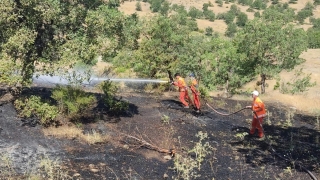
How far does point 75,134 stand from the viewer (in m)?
10.8

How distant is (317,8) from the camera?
6500 cm

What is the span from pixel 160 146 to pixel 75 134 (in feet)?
8.10

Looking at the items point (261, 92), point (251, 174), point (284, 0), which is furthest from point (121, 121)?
point (284, 0)

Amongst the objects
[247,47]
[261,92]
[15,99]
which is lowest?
[261,92]

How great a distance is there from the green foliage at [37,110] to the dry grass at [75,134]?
0.33 meters

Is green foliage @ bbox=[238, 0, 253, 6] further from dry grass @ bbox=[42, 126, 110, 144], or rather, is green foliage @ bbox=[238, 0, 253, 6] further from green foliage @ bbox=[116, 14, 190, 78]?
dry grass @ bbox=[42, 126, 110, 144]

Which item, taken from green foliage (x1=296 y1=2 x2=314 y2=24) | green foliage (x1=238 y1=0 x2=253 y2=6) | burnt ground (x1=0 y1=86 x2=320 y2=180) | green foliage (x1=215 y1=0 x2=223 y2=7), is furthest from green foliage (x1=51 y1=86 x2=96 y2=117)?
green foliage (x1=238 y1=0 x2=253 y2=6)

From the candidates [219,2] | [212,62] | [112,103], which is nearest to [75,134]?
[112,103]

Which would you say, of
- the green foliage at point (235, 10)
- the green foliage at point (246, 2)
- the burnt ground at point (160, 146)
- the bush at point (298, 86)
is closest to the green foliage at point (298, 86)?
the bush at point (298, 86)

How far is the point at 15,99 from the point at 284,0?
6753 cm

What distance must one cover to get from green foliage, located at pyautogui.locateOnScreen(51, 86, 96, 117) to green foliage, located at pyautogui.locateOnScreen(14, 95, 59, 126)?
0.42 metres

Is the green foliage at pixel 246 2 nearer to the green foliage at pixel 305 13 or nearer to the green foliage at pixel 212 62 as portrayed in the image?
the green foliage at pixel 305 13

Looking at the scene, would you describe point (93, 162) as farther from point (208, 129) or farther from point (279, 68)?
point (279, 68)

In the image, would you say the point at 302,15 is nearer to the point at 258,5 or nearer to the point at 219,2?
the point at 258,5
